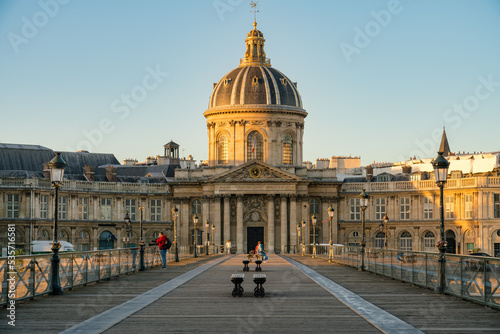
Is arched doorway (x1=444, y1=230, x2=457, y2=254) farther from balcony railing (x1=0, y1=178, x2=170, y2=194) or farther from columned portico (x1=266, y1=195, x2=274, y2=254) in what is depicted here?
balcony railing (x1=0, y1=178, x2=170, y2=194)

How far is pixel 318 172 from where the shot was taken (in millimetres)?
106812

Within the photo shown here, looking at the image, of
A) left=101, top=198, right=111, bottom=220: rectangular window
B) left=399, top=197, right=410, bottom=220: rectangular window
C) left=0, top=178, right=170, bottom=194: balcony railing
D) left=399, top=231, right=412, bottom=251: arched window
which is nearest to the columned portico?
left=0, top=178, right=170, bottom=194: balcony railing

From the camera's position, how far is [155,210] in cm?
10744

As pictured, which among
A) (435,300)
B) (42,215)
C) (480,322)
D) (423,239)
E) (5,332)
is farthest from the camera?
(423,239)

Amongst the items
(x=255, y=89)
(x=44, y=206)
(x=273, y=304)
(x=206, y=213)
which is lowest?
(x=273, y=304)

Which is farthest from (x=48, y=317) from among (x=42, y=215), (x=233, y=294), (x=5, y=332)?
(x=42, y=215)

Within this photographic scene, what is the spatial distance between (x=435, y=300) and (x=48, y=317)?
1185cm

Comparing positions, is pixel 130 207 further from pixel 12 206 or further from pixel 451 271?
pixel 451 271

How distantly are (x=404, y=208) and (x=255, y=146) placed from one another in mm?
20064

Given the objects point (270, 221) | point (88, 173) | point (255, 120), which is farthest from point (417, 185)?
point (88, 173)

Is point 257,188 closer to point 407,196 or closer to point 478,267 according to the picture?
point 407,196

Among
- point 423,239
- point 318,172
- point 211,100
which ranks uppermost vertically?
point 211,100

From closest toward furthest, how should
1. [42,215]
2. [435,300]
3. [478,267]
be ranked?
1. [478,267]
2. [435,300]
3. [42,215]

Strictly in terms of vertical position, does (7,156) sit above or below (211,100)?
below
